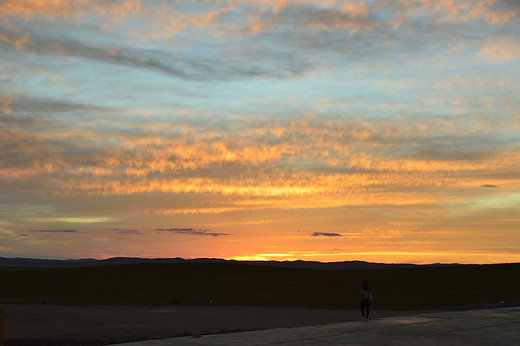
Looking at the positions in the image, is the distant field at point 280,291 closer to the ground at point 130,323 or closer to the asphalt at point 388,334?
the ground at point 130,323

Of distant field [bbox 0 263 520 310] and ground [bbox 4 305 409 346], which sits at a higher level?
distant field [bbox 0 263 520 310]

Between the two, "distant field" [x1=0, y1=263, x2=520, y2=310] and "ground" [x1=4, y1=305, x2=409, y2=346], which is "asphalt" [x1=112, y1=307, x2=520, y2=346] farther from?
"distant field" [x1=0, y1=263, x2=520, y2=310]

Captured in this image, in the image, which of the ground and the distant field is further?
the distant field

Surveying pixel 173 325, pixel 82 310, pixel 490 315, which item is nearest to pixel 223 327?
pixel 173 325

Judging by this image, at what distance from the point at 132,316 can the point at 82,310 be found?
19.1 ft

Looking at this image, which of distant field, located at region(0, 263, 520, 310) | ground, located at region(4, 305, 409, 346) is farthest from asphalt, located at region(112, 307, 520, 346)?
distant field, located at region(0, 263, 520, 310)

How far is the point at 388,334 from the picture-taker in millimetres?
19078

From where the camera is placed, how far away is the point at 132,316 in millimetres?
28547

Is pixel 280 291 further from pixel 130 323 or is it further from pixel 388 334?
pixel 388 334

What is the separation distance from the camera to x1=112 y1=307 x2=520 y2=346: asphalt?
17250 mm

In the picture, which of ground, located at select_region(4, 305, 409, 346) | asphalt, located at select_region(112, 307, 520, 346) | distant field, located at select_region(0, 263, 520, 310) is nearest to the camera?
asphalt, located at select_region(112, 307, 520, 346)

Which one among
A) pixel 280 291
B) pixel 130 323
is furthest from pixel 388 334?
pixel 280 291

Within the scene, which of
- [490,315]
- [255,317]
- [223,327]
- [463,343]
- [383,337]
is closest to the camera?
[463,343]

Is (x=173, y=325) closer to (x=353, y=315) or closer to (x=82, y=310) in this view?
(x=353, y=315)
